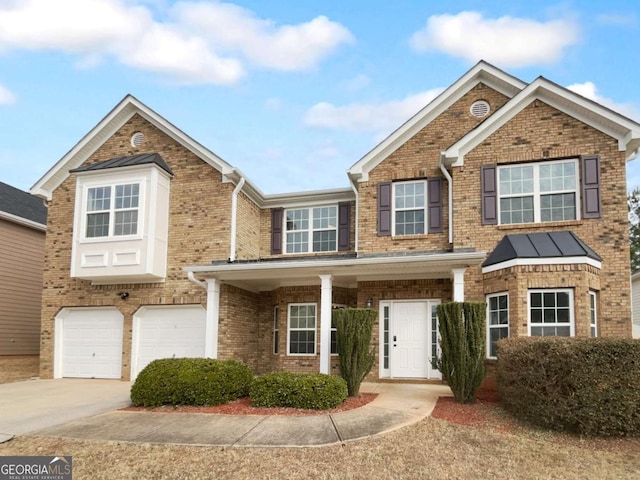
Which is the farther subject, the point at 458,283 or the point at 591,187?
the point at 591,187

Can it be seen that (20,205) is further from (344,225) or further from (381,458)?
(381,458)

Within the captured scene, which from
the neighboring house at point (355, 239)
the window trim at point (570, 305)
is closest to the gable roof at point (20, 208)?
the neighboring house at point (355, 239)

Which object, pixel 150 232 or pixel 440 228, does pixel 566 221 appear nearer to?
pixel 440 228

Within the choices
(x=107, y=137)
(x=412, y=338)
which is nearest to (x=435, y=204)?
(x=412, y=338)

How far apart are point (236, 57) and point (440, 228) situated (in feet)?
25.1

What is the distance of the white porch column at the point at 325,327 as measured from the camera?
439 inches

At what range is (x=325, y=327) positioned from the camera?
11344 mm

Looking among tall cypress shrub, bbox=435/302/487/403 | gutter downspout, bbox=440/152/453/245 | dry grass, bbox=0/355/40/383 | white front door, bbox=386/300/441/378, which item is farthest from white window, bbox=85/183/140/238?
tall cypress shrub, bbox=435/302/487/403

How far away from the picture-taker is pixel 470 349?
30.7 feet

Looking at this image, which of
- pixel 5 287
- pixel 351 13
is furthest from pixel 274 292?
pixel 5 287

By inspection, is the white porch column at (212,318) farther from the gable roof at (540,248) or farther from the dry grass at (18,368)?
the gable roof at (540,248)

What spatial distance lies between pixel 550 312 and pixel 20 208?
17.7 meters

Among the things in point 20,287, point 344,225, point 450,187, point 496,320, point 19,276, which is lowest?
point 496,320

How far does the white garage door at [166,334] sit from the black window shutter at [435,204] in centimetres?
671
